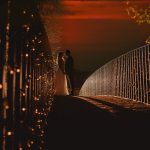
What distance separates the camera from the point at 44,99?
9414 millimetres

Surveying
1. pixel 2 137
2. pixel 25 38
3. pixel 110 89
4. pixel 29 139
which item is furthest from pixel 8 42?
pixel 110 89

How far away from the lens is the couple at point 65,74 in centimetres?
1966

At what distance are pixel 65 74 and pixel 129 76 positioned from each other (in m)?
2.82

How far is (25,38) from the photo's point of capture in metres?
5.37

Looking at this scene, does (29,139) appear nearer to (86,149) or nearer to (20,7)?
(20,7)

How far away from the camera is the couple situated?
1966cm

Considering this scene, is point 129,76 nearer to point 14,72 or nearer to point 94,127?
point 94,127

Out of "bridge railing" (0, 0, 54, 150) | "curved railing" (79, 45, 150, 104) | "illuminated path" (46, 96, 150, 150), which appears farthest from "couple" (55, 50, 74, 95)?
"bridge railing" (0, 0, 54, 150)

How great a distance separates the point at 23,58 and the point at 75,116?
260 inches

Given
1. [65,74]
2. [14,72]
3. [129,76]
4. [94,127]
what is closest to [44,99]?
[94,127]

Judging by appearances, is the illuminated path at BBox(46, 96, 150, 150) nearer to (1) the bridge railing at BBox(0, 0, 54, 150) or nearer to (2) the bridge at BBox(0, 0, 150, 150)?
(2) the bridge at BBox(0, 0, 150, 150)

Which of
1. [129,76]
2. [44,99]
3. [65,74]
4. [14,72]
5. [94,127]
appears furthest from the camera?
[65,74]

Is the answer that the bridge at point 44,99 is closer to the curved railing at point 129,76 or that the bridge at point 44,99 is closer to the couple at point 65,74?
the curved railing at point 129,76

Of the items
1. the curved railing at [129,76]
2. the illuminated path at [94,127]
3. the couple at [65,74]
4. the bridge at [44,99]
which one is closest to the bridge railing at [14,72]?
the bridge at [44,99]
